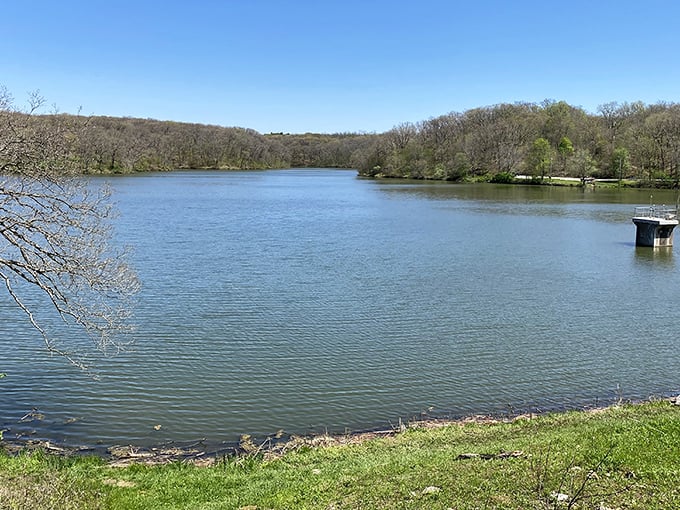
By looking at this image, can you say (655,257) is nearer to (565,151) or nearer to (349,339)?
(349,339)

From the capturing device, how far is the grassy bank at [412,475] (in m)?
7.48

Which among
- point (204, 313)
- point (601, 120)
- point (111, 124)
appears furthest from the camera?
point (111, 124)

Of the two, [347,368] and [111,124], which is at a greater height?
[111,124]

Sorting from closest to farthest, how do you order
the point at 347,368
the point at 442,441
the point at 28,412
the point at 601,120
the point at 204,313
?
1. the point at 442,441
2. the point at 28,412
3. the point at 347,368
4. the point at 204,313
5. the point at 601,120

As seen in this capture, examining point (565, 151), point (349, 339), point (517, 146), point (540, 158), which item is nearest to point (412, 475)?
point (349, 339)

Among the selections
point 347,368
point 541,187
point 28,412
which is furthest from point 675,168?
point 28,412

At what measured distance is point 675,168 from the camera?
3484 inches

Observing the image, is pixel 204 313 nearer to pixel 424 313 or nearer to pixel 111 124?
pixel 424 313

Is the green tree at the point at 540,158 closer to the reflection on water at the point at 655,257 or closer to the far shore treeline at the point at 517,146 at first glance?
the far shore treeline at the point at 517,146

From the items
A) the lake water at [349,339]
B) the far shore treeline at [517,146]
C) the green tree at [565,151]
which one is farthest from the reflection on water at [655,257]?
the green tree at [565,151]

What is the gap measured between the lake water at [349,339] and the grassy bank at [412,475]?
2077 mm

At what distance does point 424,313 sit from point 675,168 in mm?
83330

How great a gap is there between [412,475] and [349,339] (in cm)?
945

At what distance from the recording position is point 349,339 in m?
17.9
